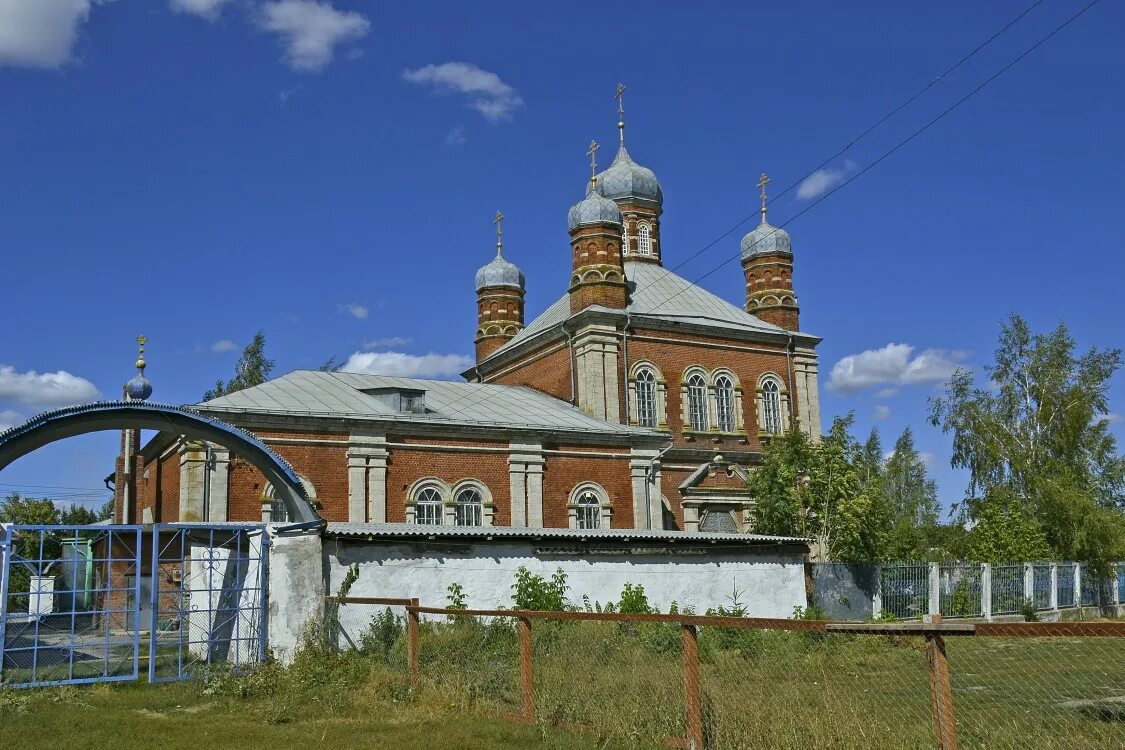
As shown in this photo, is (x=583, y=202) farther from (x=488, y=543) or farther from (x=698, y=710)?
(x=698, y=710)

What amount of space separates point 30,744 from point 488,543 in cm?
850

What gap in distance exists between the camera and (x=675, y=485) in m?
29.4

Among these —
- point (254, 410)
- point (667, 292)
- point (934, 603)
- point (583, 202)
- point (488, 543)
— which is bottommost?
point (934, 603)

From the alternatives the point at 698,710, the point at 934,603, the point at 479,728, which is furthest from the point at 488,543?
the point at 934,603

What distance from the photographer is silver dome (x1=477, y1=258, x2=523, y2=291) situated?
36.7 metres

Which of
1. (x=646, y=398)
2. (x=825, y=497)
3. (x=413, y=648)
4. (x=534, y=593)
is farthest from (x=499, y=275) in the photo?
(x=413, y=648)

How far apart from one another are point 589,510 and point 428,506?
4217mm

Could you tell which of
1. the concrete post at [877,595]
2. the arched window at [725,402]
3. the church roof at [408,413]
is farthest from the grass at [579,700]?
the arched window at [725,402]

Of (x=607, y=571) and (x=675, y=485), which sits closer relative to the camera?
(x=607, y=571)

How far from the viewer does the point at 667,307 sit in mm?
32031

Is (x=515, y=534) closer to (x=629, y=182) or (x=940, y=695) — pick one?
(x=940, y=695)

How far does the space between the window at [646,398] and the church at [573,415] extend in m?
0.03

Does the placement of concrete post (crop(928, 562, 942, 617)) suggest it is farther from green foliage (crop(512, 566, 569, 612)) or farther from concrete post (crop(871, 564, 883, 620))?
green foliage (crop(512, 566, 569, 612))

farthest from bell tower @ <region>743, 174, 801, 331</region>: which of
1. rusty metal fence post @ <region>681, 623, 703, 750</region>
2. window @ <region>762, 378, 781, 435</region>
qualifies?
rusty metal fence post @ <region>681, 623, 703, 750</region>
